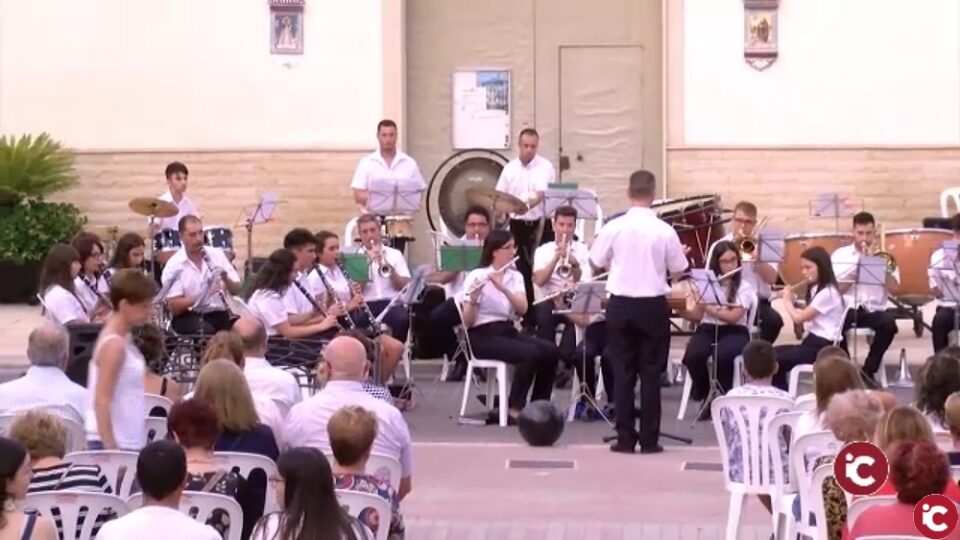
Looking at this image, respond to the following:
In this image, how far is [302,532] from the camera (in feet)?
20.9

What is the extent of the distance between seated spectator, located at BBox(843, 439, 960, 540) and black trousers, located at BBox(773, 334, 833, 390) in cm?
719

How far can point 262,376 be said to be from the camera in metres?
9.72

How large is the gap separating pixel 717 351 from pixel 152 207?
5242 mm

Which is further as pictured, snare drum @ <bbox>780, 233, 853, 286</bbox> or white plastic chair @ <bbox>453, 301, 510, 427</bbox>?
snare drum @ <bbox>780, 233, 853, 286</bbox>

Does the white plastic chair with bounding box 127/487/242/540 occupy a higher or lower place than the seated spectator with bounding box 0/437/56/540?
lower

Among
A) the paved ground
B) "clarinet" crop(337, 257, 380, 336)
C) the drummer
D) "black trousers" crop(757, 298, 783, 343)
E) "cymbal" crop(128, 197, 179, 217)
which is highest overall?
the drummer

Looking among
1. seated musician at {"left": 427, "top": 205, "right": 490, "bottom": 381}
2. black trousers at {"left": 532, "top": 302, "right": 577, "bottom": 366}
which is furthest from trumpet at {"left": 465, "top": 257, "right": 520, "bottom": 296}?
black trousers at {"left": 532, "top": 302, "right": 577, "bottom": 366}

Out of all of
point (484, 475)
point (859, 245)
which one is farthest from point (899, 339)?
point (484, 475)

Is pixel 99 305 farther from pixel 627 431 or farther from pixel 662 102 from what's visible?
pixel 662 102

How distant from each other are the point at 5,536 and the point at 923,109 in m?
15.5

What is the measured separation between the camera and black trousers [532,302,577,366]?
14.5 meters

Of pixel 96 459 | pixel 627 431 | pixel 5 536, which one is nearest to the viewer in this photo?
pixel 5 536

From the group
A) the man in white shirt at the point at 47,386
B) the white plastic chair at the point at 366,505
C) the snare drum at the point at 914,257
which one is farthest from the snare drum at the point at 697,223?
the white plastic chair at the point at 366,505

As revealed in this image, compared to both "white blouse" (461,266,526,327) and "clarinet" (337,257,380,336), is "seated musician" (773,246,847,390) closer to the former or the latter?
"white blouse" (461,266,526,327)
